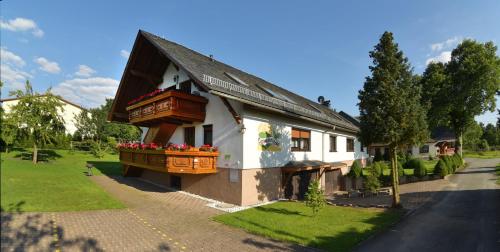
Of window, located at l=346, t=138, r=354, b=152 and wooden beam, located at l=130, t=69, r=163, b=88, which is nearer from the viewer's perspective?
wooden beam, located at l=130, t=69, r=163, b=88

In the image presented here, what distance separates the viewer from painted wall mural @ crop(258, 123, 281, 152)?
54.3 ft

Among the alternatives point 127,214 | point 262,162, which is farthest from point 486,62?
point 127,214

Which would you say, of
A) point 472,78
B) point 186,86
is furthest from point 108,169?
point 472,78

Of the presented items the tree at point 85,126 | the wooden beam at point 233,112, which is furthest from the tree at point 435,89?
the tree at point 85,126

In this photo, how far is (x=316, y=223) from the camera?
12148mm

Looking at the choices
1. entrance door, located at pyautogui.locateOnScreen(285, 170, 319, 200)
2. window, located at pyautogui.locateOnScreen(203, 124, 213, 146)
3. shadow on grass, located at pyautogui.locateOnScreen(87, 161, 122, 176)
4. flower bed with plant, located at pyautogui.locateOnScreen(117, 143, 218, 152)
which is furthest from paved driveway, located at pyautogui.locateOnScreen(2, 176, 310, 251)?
shadow on grass, located at pyautogui.locateOnScreen(87, 161, 122, 176)

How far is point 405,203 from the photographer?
1633 cm

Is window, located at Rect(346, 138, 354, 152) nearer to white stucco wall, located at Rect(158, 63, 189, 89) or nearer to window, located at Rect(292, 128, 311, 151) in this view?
window, located at Rect(292, 128, 311, 151)

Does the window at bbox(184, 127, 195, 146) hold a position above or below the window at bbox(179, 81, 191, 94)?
below

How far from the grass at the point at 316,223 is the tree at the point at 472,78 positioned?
92.4ft

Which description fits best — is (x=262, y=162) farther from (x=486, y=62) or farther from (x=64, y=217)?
(x=486, y=62)

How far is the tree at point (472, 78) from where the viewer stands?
33.5 m

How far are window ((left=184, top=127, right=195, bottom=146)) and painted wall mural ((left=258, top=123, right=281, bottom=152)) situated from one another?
15.3 feet

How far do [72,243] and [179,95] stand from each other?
29.2 feet
